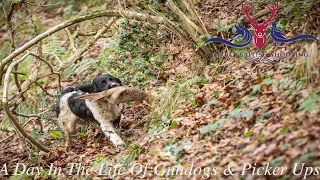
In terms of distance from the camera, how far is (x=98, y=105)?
289 inches

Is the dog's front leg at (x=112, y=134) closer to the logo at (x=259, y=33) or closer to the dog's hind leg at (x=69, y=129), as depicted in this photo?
the dog's hind leg at (x=69, y=129)

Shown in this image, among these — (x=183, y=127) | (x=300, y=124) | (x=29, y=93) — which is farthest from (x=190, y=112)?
(x=29, y=93)

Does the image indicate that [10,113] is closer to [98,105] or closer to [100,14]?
[98,105]

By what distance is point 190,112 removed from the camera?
625cm

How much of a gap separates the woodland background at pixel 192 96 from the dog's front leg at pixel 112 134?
15cm

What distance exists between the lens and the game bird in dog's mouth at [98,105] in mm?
6598

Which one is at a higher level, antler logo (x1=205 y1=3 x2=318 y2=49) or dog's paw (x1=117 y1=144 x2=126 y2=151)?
antler logo (x1=205 y1=3 x2=318 y2=49)

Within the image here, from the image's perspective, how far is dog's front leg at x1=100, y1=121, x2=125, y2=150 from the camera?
6.81 m

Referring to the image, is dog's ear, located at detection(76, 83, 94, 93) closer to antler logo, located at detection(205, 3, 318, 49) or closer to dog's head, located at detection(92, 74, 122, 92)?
dog's head, located at detection(92, 74, 122, 92)

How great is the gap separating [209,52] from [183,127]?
1.70 metres

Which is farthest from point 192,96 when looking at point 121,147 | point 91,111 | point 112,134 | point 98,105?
point 91,111

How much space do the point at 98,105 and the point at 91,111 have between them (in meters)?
0.16

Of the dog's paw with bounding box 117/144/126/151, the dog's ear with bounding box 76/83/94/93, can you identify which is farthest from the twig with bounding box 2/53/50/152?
the dog's paw with bounding box 117/144/126/151

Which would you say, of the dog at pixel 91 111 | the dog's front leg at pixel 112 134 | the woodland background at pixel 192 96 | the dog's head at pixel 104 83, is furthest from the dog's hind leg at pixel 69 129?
the dog's head at pixel 104 83
